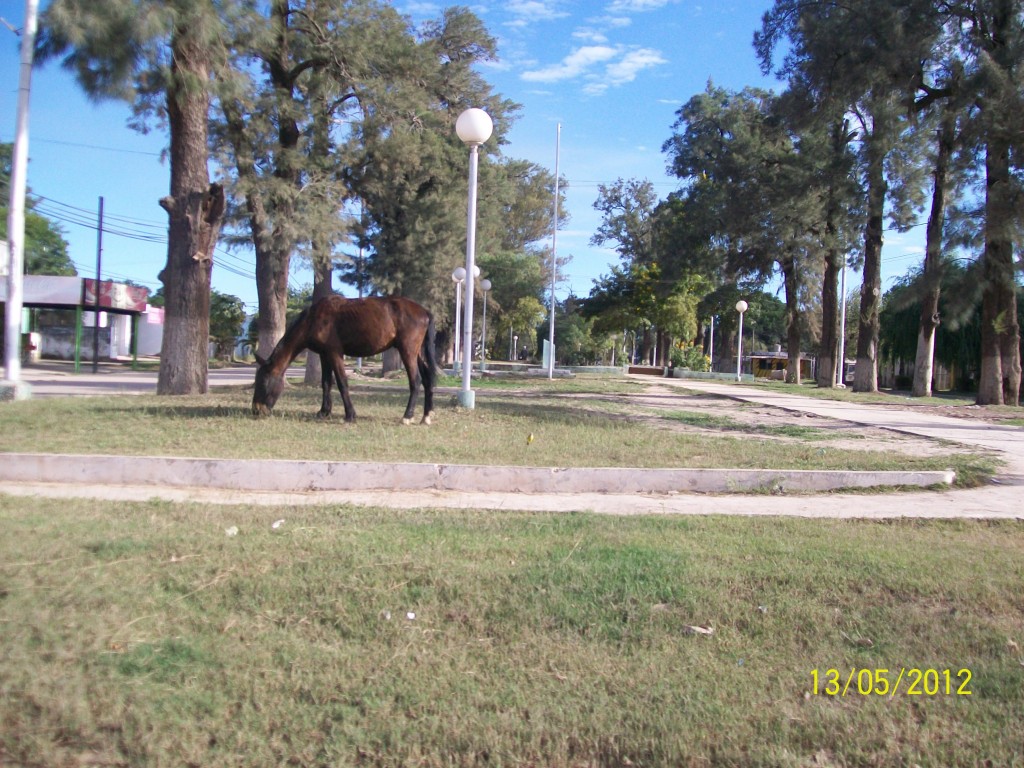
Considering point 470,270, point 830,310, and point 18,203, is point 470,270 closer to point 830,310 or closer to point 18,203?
point 18,203

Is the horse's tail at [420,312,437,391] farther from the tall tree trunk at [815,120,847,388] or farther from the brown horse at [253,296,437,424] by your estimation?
the tall tree trunk at [815,120,847,388]

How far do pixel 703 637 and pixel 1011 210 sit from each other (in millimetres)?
20375

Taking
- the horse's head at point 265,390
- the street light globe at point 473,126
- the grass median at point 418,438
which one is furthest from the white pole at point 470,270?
the horse's head at point 265,390

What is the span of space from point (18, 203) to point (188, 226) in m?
2.78

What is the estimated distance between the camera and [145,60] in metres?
14.1

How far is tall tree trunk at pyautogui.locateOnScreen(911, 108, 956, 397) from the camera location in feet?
75.9

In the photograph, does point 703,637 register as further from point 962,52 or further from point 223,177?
point 962,52

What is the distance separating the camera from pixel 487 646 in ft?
14.1

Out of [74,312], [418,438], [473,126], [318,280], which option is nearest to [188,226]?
[473,126]

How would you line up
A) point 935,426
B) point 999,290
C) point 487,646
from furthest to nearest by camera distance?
point 999,290 < point 935,426 < point 487,646

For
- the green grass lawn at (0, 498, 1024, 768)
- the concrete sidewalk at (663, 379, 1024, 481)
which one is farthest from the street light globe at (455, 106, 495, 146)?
the green grass lawn at (0, 498, 1024, 768)

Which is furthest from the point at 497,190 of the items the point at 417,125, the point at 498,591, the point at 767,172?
the point at 498,591

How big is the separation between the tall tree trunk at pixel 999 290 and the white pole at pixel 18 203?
21.8 meters
